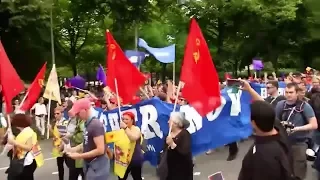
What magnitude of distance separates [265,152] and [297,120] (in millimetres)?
3020

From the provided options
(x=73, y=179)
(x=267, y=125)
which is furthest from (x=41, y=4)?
(x=267, y=125)

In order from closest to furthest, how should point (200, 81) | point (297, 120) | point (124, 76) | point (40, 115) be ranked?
1. point (297, 120)
2. point (200, 81)
3. point (124, 76)
4. point (40, 115)

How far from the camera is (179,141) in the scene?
6.44m

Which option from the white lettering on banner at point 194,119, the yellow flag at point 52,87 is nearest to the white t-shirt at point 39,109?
the yellow flag at point 52,87

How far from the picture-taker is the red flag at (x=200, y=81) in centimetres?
734

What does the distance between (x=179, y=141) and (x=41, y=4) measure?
15929mm

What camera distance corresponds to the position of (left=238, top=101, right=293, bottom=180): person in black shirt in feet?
13.1

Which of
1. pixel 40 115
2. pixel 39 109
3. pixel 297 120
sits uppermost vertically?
pixel 297 120

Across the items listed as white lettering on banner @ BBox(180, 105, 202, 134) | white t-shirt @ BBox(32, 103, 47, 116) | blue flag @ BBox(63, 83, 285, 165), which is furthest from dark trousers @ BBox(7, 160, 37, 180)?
white t-shirt @ BBox(32, 103, 47, 116)

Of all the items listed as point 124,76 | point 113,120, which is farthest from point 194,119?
point 124,76

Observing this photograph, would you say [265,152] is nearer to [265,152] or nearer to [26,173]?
[265,152]

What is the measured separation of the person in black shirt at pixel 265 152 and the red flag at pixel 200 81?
10.6ft

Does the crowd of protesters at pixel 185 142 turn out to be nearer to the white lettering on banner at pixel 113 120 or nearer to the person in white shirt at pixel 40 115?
→ the white lettering on banner at pixel 113 120

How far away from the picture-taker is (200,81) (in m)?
7.38
